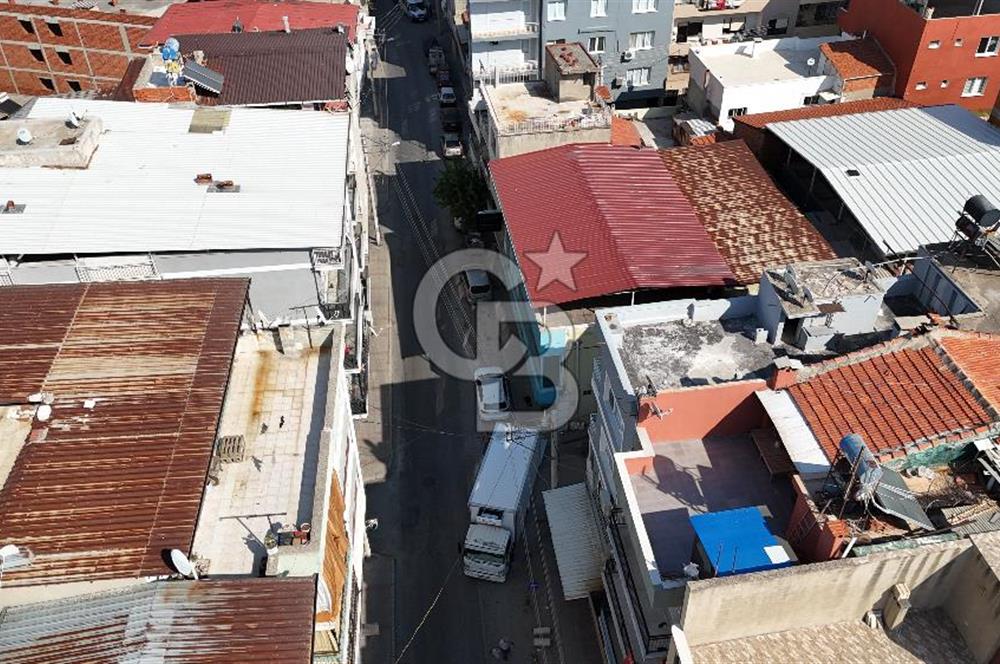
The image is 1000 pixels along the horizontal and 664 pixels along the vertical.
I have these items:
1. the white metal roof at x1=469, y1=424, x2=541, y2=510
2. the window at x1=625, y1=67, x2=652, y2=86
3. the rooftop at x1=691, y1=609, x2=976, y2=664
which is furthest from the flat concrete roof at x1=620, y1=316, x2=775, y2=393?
the window at x1=625, y1=67, x2=652, y2=86

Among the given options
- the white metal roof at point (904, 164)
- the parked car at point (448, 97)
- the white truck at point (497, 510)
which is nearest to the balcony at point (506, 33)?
the parked car at point (448, 97)

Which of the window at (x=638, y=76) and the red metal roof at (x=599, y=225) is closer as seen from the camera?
the red metal roof at (x=599, y=225)

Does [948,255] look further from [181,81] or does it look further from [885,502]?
[181,81]

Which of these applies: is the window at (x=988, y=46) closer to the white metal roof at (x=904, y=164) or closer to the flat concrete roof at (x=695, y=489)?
the white metal roof at (x=904, y=164)

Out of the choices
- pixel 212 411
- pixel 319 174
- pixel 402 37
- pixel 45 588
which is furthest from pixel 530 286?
pixel 402 37

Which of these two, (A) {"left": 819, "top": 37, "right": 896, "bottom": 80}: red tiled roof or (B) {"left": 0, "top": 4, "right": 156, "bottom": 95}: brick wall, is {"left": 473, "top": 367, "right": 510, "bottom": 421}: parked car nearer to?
(A) {"left": 819, "top": 37, "right": 896, "bottom": 80}: red tiled roof

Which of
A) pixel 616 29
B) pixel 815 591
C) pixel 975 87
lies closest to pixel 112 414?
pixel 815 591

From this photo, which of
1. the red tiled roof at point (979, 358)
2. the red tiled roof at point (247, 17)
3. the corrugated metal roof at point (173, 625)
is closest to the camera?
the corrugated metal roof at point (173, 625)
